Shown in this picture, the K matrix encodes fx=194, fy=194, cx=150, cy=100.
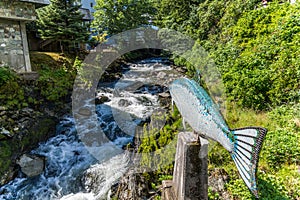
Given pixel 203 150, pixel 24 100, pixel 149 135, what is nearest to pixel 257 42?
pixel 149 135

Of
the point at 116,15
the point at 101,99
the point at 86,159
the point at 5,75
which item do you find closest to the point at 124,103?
the point at 101,99

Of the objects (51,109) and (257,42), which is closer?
(257,42)

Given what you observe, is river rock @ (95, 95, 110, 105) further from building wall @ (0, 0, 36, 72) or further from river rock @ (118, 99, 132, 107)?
building wall @ (0, 0, 36, 72)

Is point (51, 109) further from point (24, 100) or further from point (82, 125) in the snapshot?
point (82, 125)

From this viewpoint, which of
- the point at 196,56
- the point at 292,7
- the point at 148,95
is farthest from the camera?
the point at 148,95

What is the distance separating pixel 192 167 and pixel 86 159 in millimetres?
4188

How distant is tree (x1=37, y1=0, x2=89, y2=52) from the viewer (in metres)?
10.2

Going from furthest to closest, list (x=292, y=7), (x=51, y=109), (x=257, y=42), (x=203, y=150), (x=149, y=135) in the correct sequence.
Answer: (x=51, y=109)
(x=257, y=42)
(x=292, y=7)
(x=149, y=135)
(x=203, y=150)

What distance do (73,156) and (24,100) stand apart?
2.96m

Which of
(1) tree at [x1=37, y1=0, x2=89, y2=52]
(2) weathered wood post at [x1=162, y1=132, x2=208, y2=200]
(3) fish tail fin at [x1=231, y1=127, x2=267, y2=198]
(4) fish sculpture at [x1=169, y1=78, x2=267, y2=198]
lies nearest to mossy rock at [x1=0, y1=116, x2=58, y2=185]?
(2) weathered wood post at [x1=162, y1=132, x2=208, y2=200]

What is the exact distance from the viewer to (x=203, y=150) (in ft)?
6.10

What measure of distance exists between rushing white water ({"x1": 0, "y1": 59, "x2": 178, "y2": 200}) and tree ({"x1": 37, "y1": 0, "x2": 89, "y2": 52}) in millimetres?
3838

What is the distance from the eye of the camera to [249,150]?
1211mm

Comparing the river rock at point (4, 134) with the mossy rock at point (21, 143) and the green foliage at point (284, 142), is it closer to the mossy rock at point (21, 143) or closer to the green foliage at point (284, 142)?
the mossy rock at point (21, 143)
